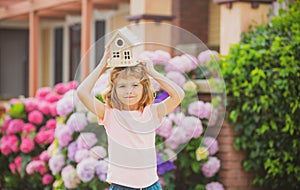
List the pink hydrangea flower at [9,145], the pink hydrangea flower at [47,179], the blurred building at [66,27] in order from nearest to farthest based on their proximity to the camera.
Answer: the pink hydrangea flower at [47,179] < the pink hydrangea flower at [9,145] < the blurred building at [66,27]

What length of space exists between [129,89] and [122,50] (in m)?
0.20

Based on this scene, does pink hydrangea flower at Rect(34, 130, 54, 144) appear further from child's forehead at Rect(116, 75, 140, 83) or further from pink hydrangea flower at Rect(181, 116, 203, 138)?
child's forehead at Rect(116, 75, 140, 83)

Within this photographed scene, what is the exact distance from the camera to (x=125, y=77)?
365 cm

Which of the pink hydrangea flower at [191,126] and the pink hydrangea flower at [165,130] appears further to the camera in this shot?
the pink hydrangea flower at [165,130]

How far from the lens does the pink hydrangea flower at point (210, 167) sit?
6543mm

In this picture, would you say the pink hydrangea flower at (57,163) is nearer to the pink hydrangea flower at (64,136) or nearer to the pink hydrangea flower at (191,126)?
the pink hydrangea flower at (64,136)

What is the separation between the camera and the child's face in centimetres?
365

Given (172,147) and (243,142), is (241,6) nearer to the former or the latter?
(243,142)

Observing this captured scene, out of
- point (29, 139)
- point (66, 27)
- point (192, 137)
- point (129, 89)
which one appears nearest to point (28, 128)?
point (29, 139)

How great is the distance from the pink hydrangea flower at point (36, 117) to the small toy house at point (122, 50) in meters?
4.56

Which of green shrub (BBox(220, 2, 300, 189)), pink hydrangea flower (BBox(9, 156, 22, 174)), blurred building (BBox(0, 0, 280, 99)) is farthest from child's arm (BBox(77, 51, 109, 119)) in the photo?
pink hydrangea flower (BBox(9, 156, 22, 174))

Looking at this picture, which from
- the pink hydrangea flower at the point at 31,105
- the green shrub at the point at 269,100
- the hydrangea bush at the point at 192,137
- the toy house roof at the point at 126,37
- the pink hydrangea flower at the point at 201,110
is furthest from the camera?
the pink hydrangea flower at the point at 31,105

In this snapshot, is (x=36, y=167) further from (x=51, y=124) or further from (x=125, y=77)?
(x=125, y=77)

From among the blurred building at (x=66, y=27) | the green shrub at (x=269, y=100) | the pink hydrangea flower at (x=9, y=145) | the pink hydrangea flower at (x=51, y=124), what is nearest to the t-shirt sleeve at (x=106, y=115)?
the blurred building at (x=66, y=27)
